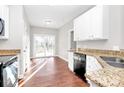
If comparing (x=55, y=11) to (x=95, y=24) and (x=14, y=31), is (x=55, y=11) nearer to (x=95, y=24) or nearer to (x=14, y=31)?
(x=14, y=31)

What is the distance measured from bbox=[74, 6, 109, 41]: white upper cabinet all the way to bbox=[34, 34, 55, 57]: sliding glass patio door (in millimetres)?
5862

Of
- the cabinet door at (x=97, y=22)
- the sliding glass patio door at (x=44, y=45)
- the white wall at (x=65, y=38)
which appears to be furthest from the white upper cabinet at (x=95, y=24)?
the sliding glass patio door at (x=44, y=45)

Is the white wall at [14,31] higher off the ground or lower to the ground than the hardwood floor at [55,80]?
higher

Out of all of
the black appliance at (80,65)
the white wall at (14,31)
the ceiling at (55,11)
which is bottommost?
the black appliance at (80,65)

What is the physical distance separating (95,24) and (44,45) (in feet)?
23.1

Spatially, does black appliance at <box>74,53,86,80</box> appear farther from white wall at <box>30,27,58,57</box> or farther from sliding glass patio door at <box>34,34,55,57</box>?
sliding glass patio door at <box>34,34,55,57</box>

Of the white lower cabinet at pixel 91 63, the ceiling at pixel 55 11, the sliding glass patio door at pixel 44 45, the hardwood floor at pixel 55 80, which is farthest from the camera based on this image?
the sliding glass patio door at pixel 44 45

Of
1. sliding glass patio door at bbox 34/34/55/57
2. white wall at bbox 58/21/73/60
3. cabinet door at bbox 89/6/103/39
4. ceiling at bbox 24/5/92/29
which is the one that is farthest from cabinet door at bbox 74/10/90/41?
sliding glass patio door at bbox 34/34/55/57

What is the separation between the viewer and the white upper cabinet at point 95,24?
2.97 m

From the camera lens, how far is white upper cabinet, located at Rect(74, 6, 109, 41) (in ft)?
9.74

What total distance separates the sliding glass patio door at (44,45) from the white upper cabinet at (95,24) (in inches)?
231

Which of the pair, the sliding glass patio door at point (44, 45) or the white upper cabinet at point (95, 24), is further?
the sliding glass patio door at point (44, 45)

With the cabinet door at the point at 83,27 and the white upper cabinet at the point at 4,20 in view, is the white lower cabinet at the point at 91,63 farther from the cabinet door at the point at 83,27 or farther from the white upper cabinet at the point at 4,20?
the white upper cabinet at the point at 4,20
